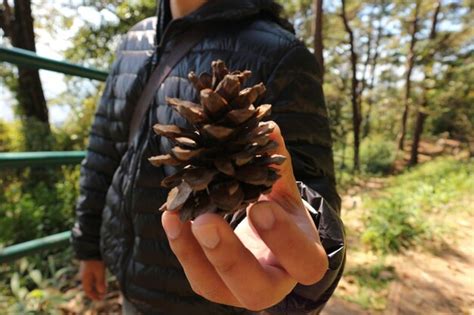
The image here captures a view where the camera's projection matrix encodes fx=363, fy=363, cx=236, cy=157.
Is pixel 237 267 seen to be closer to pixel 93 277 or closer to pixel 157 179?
pixel 157 179

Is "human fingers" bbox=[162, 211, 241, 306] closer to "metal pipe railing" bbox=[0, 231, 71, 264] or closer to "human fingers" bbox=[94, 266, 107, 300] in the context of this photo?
"human fingers" bbox=[94, 266, 107, 300]

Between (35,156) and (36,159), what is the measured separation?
0.02 metres

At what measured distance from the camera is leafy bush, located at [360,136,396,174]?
1652cm

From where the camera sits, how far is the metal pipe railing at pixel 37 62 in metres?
1.80

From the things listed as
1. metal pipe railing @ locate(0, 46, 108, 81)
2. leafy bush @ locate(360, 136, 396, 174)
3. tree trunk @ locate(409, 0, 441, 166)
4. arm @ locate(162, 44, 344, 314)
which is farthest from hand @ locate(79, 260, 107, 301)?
leafy bush @ locate(360, 136, 396, 174)

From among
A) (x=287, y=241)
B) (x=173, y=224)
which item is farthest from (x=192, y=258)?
(x=287, y=241)

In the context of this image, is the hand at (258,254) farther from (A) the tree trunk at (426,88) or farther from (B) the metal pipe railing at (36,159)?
(A) the tree trunk at (426,88)

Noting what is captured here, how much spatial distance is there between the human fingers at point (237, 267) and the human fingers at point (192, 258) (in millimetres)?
42

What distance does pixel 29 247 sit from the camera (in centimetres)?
202

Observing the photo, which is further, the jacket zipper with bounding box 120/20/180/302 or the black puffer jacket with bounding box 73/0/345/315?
the jacket zipper with bounding box 120/20/180/302

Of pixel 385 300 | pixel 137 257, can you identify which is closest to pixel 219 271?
pixel 137 257

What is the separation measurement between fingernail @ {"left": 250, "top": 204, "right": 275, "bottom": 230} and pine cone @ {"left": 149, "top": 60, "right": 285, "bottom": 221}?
0.03 m

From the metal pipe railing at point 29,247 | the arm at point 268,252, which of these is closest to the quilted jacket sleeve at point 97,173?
the metal pipe railing at point 29,247

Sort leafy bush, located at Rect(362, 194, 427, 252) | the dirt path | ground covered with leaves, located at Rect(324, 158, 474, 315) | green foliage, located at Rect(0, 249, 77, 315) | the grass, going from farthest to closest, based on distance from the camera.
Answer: leafy bush, located at Rect(362, 194, 427, 252) < the grass < ground covered with leaves, located at Rect(324, 158, 474, 315) < green foliage, located at Rect(0, 249, 77, 315) < the dirt path
